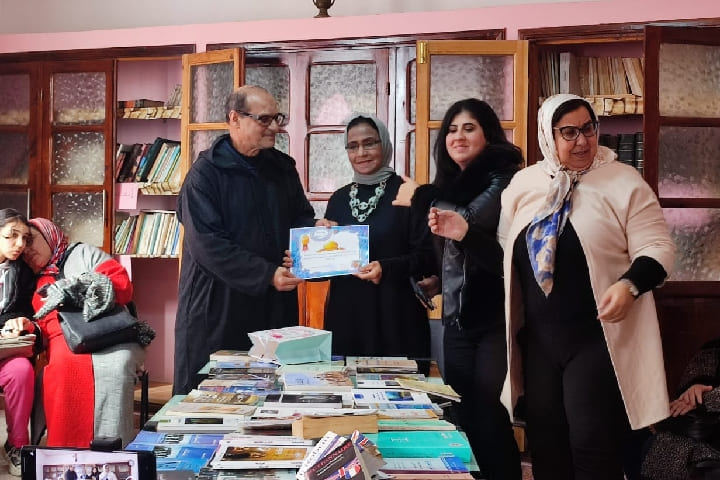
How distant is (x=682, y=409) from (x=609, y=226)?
950mm

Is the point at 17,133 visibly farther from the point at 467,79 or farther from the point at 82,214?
the point at 467,79

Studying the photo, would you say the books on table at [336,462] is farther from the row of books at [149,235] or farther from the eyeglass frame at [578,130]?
the row of books at [149,235]

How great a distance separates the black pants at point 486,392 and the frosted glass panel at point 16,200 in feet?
11.6

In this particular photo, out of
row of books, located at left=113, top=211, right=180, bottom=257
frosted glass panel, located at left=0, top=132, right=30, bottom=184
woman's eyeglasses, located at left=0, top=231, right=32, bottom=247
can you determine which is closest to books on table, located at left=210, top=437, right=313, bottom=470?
woman's eyeglasses, located at left=0, top=231, right=32, bottom=247

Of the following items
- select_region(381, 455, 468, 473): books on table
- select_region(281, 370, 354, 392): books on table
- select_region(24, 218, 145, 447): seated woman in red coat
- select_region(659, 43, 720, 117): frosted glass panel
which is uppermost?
select_region(659, 43, 720, 117): frosted glass panel

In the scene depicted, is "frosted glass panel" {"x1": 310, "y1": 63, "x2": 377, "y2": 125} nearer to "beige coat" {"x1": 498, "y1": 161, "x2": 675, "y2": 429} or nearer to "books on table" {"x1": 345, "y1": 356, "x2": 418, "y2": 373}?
"books on table" {"x1": 345, "y1": 356, "x2": 418, "y2": 373}

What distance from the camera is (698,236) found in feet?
11.8

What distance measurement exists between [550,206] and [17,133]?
A: 13.3 feet

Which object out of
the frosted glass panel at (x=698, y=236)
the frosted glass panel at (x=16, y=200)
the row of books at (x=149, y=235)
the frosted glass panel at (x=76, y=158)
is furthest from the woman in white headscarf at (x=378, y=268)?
the frosted glass panel at (x=16, y=200)

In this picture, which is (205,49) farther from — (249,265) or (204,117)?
(249,265)

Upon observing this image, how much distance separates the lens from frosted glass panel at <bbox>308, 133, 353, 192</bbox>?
478cm

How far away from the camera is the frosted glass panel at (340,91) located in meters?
4.68

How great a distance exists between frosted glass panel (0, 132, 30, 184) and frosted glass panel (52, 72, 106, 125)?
0.30m

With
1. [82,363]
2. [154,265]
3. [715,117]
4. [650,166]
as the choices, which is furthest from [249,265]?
[154,265]
